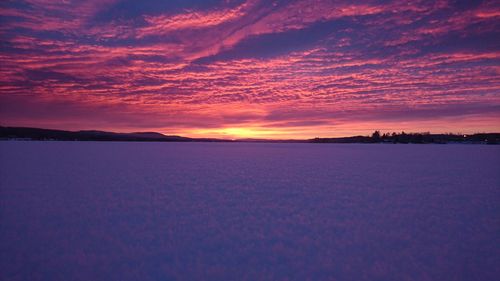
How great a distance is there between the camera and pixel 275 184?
18469 mm

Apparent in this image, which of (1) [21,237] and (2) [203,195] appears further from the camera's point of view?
(2) [203,195]

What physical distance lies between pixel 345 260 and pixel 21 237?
7.74 metres

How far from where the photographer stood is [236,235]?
9188mm

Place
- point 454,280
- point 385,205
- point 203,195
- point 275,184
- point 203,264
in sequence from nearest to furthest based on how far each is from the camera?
1. point 454,280
2. point 203,264
3. point 385,205
4. point 203,195
5. point 275,184

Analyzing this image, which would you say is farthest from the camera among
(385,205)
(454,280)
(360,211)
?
(385,205)

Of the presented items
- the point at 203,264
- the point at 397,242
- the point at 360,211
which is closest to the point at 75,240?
the point at 203,264

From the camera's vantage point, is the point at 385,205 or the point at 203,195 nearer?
the point at 385,205

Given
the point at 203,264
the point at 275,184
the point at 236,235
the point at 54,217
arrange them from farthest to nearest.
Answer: the point at 275,184 < the point at 54,217 < the point at 236,235 < the point at 203,264

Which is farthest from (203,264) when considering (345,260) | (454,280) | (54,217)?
(54,217)

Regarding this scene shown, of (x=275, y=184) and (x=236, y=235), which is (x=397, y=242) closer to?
(x=236, y=235)

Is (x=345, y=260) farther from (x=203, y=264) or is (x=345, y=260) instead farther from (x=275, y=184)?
(x=275, y=184)

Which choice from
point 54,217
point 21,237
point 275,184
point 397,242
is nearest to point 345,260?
point 397,242

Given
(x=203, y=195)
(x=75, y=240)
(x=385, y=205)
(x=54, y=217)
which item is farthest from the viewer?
(x=203, y=195)

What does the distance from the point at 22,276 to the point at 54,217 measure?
14.8 feet
